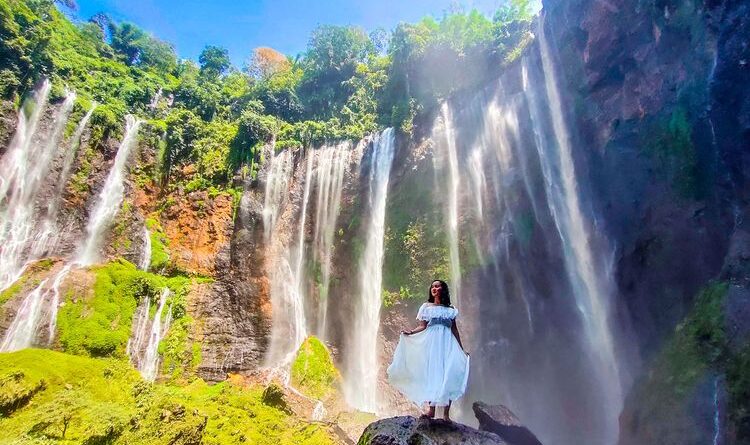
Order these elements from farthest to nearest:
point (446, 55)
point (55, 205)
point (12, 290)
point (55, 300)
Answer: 1. point (446, 55)
2. point (55, 205)
3. point (55, 300)
4. point (12, 290)

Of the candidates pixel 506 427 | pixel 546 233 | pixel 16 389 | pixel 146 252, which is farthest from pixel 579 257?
pixel 146 252

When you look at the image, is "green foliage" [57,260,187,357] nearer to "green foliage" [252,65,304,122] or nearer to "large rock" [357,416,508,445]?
"green foliage" [252,65,304,122]

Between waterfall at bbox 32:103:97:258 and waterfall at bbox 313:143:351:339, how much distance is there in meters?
10.2

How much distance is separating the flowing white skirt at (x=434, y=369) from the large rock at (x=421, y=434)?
219 millimetres

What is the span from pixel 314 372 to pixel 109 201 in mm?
11841

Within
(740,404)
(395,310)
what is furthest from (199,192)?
(740,404)

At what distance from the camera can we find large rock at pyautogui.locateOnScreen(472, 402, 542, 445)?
8.86 m

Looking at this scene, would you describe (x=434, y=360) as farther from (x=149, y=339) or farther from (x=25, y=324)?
(x=25, y=324)

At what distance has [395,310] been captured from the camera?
53.3 feet

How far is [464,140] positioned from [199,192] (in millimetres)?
12390

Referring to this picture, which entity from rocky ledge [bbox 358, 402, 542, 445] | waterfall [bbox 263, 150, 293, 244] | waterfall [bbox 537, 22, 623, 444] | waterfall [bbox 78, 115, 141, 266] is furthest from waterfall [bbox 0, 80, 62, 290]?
waterfall [bbox 537, 22, 623, 444]

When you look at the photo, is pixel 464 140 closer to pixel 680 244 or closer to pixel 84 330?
pixel 680 244

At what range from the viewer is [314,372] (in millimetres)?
14562

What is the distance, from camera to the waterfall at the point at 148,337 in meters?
14.6
